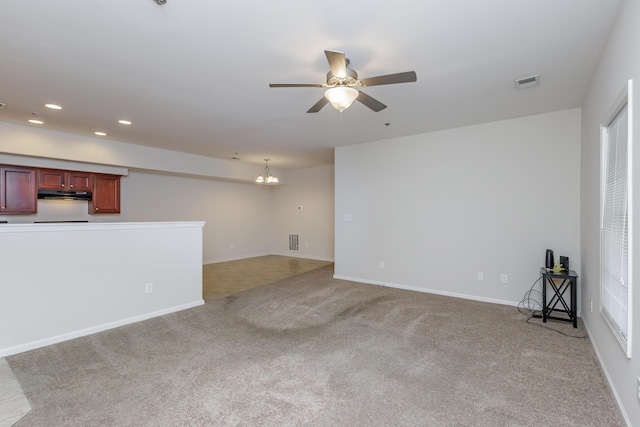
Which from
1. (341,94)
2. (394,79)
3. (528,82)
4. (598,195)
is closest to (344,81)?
(341,94)

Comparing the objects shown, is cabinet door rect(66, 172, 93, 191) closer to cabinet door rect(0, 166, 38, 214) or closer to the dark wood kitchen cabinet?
the dark wood kitchen cabinet

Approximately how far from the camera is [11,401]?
6.96 feet

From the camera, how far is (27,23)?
7.10ft

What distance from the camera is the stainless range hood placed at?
5043mm

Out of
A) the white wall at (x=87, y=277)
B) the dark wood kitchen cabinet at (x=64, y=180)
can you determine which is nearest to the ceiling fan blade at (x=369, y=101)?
the white wall at (x=87, y=277)

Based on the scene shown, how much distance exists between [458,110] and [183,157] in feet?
18.3

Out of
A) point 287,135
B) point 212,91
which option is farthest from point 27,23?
point 287,135

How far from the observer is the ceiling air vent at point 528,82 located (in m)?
2.99

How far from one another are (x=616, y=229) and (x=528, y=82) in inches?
67.2

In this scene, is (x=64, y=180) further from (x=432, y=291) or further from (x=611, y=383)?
(x=611, y=383)

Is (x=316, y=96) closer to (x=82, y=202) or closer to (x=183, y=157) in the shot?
(x=183, y=157)

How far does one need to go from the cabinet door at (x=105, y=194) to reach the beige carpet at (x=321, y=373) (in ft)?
10.6

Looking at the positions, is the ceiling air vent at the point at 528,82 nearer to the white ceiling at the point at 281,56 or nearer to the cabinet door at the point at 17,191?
the white ceiling at the point at 281,56

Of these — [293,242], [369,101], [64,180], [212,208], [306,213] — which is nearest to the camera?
[369,101]
